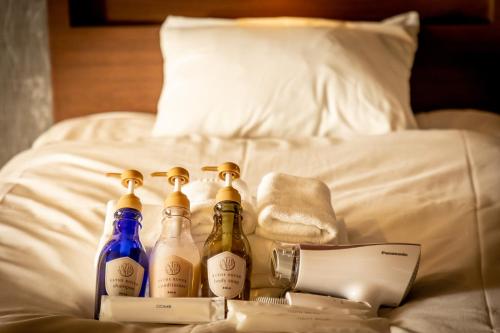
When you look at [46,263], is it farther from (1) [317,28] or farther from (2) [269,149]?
(1) [317,28]

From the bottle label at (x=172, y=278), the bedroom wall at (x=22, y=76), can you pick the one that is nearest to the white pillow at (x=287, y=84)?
the bedroom wall at (x=22, y=76)

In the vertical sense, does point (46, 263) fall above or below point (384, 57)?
below

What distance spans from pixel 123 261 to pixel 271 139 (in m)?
0.95

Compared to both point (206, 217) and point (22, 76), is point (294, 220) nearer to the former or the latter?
point (206, 217)

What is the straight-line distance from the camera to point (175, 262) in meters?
1.04

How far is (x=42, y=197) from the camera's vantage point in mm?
1583

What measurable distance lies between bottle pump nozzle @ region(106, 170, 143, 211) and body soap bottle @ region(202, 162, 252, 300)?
0.41ft

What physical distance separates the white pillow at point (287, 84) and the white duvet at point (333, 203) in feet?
0.43

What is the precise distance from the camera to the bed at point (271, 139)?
1.18m

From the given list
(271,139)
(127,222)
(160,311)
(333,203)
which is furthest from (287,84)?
(160,311)

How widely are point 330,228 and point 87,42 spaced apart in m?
1.63

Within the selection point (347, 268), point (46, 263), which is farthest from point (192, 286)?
point (46, 263)

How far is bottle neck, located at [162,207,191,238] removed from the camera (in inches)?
42.8

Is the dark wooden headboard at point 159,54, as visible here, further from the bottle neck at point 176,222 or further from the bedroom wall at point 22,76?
the bottle neck at point 176,222
